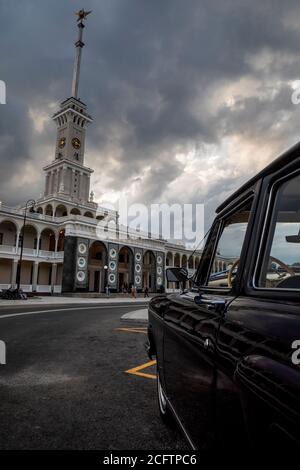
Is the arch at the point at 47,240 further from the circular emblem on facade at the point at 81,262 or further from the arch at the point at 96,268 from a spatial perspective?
the circular emblem on facade at the point at 81,262

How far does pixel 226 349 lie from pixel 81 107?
7484 cm

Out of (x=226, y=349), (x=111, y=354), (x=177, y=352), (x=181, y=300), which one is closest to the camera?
(x=226, y=349)

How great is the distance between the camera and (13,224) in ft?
130

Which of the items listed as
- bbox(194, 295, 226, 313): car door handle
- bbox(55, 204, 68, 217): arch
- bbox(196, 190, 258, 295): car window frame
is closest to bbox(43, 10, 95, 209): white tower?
bbox(55, 204, 68, 217): arch

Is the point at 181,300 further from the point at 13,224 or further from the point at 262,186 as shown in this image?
the point at 13,224

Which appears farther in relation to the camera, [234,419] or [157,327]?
[157,327]

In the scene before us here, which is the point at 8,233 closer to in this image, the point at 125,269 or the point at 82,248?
the point at 82,248

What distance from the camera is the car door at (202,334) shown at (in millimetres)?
1382

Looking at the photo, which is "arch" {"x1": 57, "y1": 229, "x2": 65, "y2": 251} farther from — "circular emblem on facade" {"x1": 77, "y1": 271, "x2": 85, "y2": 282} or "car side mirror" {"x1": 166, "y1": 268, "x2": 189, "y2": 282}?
"car side mirror" {"x1": 166, "y1": 268, "x2": 189, "y2": 282}

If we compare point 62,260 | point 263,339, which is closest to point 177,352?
point 263,339

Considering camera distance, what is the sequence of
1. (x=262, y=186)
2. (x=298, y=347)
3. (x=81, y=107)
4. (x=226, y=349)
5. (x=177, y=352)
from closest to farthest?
1. (x=298, y=347)
2. (x=226, y=349)
3. (x=262, y=186)
4. (x=177, y=352)
5. (x=81, y=107)

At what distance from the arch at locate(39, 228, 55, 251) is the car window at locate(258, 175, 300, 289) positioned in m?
43.6

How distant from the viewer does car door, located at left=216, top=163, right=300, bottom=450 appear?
84cm

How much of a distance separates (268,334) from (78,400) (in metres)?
3.10
